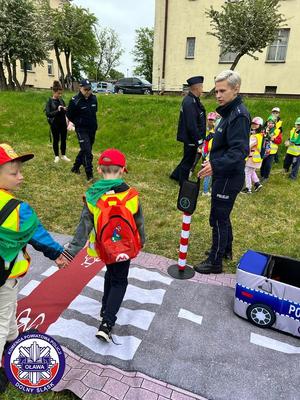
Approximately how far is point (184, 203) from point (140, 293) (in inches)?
43.3

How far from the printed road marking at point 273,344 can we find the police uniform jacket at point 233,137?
1.67m

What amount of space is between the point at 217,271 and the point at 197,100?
3523 millimetres

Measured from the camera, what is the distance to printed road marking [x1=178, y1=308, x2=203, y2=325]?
10.6 feet

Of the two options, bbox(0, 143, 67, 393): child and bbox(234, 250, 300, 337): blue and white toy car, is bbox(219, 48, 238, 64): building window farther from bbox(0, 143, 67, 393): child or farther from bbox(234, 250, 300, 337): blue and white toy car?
bbox(0, 143, 67, 393): child

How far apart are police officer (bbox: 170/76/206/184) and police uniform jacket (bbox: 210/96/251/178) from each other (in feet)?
8.91

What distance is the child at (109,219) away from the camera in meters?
2.57

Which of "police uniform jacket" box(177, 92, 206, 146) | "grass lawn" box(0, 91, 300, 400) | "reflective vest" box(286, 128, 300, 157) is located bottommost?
"grass lawn" box(0, 91, 300, 400)

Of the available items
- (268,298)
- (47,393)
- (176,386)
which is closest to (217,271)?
(268,298)

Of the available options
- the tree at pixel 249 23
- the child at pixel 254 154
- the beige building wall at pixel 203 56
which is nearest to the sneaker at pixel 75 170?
the child at pixel 254 154

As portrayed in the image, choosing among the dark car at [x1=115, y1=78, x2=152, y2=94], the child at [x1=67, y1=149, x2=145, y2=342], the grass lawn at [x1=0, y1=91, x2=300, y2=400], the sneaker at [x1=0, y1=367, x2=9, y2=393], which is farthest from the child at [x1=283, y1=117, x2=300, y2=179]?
the dark car at [x1=115, y1=78, x2=152, y2=94]

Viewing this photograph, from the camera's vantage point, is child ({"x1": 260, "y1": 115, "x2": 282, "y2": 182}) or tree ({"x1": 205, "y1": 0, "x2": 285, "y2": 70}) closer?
child ({"x1": 260, "y1": 115, "x2": 282, "y2": 182})

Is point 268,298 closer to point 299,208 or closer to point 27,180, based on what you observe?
point 299,208

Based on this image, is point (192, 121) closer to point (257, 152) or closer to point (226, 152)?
point (257, 152)

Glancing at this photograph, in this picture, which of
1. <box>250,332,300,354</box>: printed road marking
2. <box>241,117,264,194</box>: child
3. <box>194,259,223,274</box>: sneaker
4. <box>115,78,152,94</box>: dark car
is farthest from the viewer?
<box>115,78,152,94</box>: dark car
